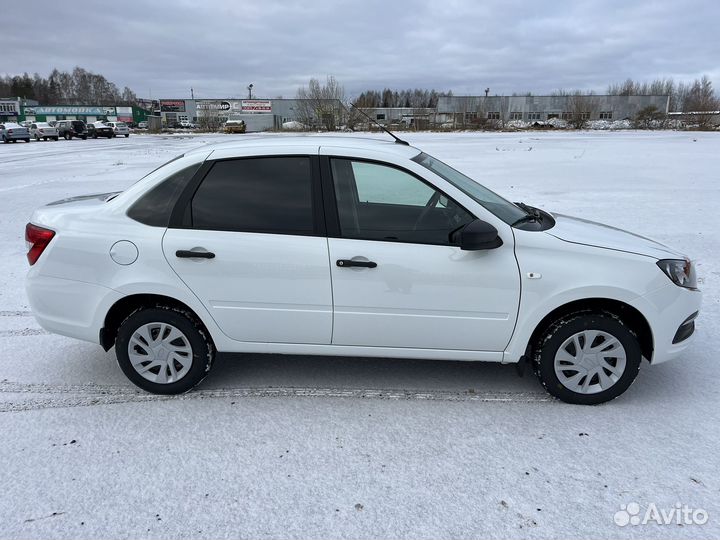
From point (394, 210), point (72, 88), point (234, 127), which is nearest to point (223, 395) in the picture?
point (394, 210)

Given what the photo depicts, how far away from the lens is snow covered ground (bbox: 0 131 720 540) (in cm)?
260

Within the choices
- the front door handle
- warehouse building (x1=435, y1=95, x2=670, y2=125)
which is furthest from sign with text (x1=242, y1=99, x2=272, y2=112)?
the front door handle

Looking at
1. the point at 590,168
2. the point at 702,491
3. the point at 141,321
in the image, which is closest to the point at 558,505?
the point at 702,491

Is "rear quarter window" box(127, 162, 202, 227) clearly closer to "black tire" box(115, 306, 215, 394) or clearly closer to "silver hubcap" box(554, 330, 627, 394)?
"black tire" box(115, 306, 215, 394)

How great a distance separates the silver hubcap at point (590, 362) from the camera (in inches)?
137

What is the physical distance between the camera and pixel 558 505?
269cm

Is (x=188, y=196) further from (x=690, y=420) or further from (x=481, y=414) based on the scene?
(x=690, y=420)

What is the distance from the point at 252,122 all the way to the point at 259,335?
298ft

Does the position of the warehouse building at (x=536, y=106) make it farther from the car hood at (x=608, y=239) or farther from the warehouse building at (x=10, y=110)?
the car hood at (x=608, y=239)

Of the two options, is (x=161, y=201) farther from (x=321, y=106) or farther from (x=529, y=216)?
(x=321, y=106)

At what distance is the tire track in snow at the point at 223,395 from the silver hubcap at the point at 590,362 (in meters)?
0.25

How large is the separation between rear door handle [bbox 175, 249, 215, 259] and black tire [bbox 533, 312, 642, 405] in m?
2.24

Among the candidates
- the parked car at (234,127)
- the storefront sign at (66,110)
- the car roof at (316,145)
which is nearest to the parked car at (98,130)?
the parked car at (234,127)

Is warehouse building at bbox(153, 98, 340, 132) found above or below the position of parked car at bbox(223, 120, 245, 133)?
above
